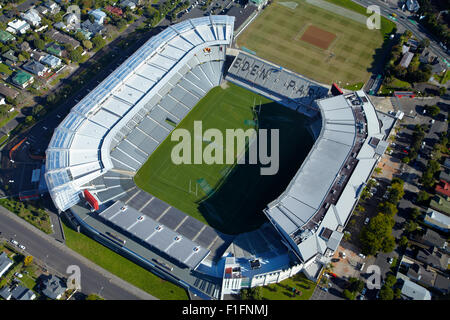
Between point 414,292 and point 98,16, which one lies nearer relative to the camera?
point 414,292

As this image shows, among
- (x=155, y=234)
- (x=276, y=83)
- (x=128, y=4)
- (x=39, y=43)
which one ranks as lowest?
(x=155, y=234)

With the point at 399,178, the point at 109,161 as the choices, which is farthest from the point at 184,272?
the point at 399,178

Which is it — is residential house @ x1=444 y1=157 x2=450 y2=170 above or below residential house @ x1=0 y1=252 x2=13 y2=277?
above

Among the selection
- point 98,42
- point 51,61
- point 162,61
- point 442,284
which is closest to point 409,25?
point 162,61

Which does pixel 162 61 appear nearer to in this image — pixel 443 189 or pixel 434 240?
pixel 443 189

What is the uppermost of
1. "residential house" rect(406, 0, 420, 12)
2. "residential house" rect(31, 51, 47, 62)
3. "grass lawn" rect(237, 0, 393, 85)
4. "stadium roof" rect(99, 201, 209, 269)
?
"residential house" rect(406, 0, 420, 12)

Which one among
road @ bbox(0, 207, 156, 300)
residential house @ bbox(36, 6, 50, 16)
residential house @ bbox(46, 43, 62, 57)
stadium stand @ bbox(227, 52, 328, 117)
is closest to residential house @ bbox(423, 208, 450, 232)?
stadium stand @ bbox(227, 52, 328, 117)

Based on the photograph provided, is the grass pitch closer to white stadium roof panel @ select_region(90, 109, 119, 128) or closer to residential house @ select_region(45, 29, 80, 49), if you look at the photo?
white stadium roof panel @ select_region(90, 109, 119, 128)
